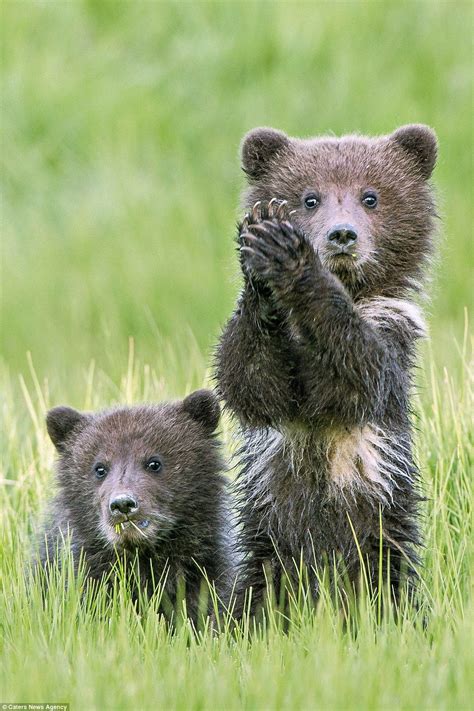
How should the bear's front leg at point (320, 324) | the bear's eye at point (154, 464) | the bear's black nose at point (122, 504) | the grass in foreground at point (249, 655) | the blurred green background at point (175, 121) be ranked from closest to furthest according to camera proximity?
the grass in foreground at point (249, 655) < the bear's front leg at point (320, 324) < the bear's black nose at point (122, 504) < the bear's eye at point (154, 464) < the blurred green background at point (175, 121)

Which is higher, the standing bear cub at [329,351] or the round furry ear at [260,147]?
the round furry ear at [260,147]

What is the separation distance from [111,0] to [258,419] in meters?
11.8

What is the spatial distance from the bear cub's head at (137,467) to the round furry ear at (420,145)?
1.58 metres

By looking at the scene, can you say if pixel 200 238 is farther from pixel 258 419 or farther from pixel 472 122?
pixel 258 419

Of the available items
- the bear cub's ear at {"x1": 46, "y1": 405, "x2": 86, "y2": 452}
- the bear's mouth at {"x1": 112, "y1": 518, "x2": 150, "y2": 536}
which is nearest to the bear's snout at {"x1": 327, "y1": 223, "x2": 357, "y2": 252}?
the bear's mouth at {"x1": 112, "y1": 518, "x2": 150, "y2": 536}

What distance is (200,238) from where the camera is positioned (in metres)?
14.8

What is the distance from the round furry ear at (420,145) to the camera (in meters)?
6.49

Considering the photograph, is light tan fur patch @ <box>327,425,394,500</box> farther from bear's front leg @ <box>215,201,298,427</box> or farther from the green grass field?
the green grass field

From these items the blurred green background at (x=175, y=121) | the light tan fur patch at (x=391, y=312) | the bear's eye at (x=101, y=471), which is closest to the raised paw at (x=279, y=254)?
the light tan fur patch at (x=391, y=312)

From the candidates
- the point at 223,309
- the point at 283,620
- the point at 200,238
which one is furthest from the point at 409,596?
the point at 200,238

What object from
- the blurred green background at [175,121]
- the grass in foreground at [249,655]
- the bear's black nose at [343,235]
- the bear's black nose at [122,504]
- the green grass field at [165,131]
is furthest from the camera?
the blurred green background at [175,121]

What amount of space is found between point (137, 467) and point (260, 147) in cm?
164

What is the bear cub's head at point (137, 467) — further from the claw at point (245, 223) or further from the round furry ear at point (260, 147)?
the claw at point (245, 223)

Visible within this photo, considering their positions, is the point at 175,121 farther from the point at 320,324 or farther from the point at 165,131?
the point at 320,324
